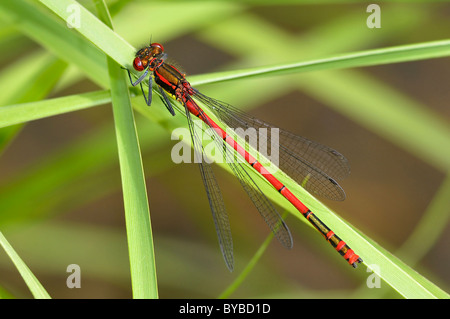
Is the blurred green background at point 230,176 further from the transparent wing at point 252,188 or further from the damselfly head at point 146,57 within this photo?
the transparent wing at point 252,188

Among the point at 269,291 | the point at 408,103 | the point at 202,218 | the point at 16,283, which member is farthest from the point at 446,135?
the point at 16,283

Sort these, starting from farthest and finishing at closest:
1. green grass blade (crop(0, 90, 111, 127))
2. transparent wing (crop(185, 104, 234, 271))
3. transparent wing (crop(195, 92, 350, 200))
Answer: transparent wing (crop(195, 92, 350, 200)), transparent wing (crop(185, 104, 234, 271)), green grass blade (crop(0, 90, 111, 127))

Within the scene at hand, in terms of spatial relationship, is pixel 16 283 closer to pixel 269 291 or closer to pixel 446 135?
pixel 269 291

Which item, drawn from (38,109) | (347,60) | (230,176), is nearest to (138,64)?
(38,109)

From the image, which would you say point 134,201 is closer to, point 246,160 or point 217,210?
point 246,160

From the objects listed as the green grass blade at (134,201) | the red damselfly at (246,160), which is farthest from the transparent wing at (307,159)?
the green grass blade at (134,201)

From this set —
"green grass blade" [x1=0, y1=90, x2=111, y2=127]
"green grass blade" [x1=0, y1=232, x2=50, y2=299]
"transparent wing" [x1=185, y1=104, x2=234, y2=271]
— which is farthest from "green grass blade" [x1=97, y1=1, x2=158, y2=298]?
"transparent wing" [x1=185, y1=104, x2=234, y2=271]

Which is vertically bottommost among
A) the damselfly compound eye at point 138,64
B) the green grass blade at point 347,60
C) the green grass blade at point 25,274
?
the green grass blade at point 25,274

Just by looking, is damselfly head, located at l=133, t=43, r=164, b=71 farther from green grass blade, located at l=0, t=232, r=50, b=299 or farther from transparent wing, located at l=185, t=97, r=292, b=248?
green grass blade, located at l=0, t=232, r=50, b=299
